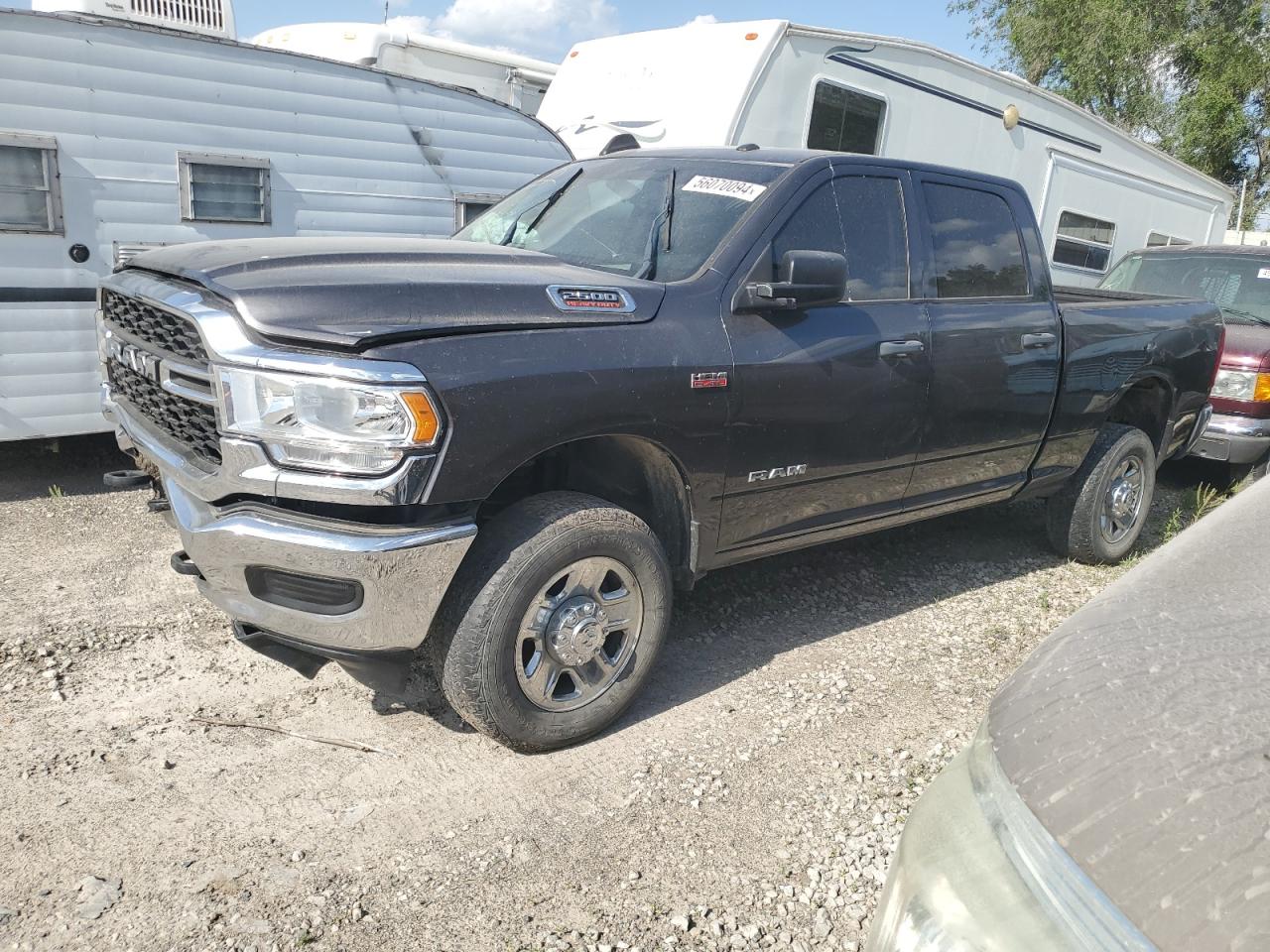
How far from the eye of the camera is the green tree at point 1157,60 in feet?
78.1

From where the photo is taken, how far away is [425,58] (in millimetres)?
8984

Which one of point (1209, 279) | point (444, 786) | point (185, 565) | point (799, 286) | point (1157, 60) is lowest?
point (444, 786)

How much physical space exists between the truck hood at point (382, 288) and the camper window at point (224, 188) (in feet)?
7.99

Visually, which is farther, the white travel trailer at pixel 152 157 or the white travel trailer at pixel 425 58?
the white travel trailer at pixel 425 58

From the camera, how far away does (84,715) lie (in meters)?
3.29

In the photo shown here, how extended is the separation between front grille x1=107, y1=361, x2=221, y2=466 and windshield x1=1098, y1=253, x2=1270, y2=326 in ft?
23.7

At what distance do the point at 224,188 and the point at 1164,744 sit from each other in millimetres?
5946

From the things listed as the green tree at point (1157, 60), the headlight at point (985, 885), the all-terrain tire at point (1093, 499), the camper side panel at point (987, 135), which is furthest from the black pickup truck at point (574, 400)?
the green tree at point (1157, 60)

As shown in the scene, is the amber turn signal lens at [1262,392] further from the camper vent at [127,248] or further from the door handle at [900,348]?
the camper vent at [127,248]

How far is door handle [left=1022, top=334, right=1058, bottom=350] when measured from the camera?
15.1 ft

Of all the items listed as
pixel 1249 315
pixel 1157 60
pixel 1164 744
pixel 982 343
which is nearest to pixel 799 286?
pixel 982 343

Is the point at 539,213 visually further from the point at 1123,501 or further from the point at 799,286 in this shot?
the point at 1123,501

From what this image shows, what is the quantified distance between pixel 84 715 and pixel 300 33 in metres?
7.65

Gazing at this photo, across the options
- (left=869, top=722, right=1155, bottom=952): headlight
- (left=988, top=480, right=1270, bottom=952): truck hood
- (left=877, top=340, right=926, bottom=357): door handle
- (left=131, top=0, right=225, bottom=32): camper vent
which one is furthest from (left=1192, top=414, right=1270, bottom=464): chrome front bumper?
(left=131, top=0, right=225, bottom=32): camper vent
